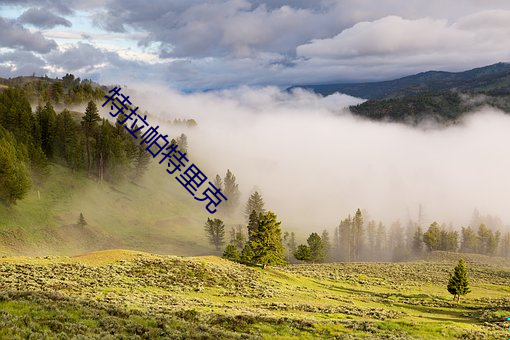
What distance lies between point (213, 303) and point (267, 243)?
30.5 meters

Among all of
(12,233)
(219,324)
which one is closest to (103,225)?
(12,233)

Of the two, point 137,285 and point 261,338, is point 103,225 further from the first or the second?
point 261,338

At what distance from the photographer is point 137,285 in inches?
1753

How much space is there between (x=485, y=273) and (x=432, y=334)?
88.5m

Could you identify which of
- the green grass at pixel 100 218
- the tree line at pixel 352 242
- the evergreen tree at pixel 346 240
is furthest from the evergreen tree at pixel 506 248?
the green grass at pixel 100 218

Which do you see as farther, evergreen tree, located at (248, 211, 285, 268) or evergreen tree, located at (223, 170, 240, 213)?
evergreen tree, located at (223, 170, 240, 213)

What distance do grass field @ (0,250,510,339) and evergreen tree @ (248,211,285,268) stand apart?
277cm

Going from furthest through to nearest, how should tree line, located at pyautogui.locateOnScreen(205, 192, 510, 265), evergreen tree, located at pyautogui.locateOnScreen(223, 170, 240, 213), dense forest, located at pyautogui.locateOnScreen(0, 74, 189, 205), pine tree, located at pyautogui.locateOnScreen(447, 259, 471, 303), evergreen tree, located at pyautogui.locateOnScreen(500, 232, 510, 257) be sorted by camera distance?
evergreen tree, located at pyautogui.locateOnScreen(500, 232, 510, 257), evergreen tree, located at pyautogui.locateOnScreen(223, 170, 240, 213), tree line, located at pyautogui.locateOnScreen(205, 192, 510, 265), dense forest, located at pyautogui.locateOnScreen(0, 74, 189, 205), pine tree, located at pyautogui.locateOnScreen(447, 259, 471, 303)

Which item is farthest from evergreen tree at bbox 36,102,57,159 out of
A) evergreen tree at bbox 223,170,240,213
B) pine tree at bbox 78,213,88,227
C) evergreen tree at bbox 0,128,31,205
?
evergreen tree at bbox 223,170,240,213

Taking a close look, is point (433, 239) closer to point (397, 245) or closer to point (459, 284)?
point (397, 245)

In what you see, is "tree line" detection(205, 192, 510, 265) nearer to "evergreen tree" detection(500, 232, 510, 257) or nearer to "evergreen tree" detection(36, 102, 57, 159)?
"evergreen tree" detection(500, 232, 510, 257)

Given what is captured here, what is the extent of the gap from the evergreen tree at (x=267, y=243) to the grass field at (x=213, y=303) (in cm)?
277

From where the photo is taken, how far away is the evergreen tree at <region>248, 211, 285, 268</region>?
228 feet

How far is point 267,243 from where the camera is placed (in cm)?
6981
